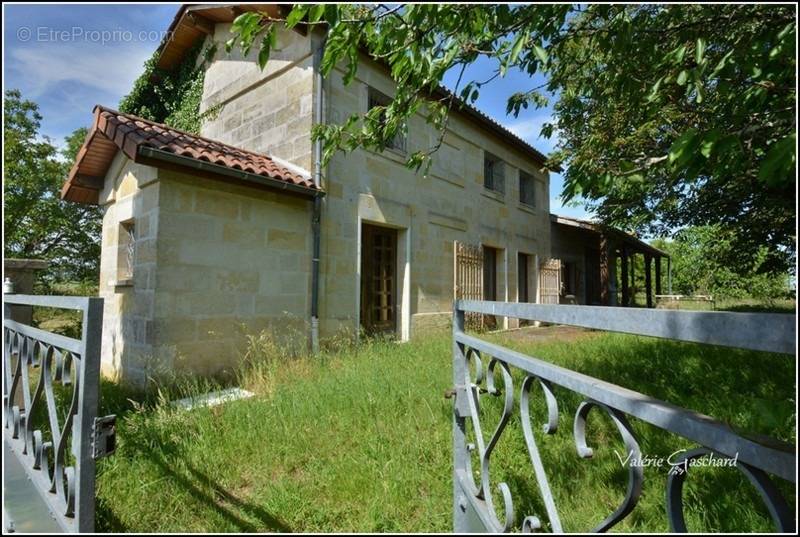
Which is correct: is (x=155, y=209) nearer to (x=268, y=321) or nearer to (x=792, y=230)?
(x=268, y=321)

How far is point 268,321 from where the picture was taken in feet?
18.5

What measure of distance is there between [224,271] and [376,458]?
3475 millimetres

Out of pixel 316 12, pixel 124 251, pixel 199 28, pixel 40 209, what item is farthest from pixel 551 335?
pixel 40 209

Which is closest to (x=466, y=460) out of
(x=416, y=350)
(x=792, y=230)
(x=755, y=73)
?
(x=755, y=73)

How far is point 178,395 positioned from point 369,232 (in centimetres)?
424

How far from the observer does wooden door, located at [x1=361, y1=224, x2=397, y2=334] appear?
7.55 m

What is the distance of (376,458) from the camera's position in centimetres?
281

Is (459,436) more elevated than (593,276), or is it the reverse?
(593,276)

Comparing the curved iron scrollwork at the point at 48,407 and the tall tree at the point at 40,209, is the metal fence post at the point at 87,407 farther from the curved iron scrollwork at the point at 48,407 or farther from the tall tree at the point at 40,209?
the tall tree at the point at 40,209

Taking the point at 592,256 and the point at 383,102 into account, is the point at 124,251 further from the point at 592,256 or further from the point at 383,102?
the point at 592,256

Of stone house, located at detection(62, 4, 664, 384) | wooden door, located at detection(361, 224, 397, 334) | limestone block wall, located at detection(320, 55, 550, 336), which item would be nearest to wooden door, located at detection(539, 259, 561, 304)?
limestone block wall, located at detection(320, 55, 550, 336)

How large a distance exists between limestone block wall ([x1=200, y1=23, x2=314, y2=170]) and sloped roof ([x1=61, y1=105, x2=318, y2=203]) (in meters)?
0.45

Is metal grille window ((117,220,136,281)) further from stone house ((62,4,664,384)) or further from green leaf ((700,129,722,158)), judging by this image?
green leaf ((700,129,722,158))

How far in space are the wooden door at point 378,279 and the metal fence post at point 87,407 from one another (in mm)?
5918
